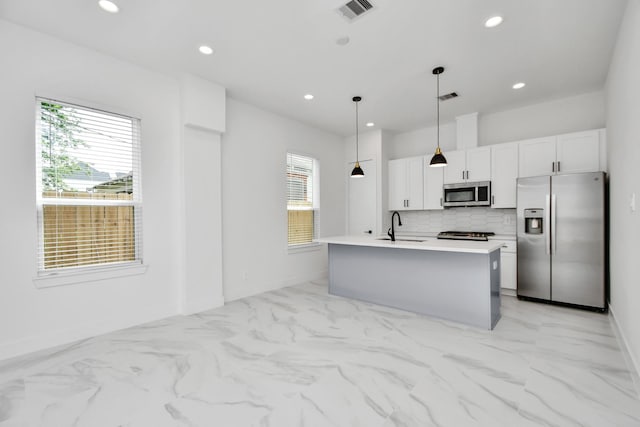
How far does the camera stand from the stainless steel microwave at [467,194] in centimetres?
474

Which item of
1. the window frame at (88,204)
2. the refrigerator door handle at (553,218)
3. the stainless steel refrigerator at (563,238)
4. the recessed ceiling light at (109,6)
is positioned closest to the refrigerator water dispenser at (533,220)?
the stainless steel refrigerator at (563,238)

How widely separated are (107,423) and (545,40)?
463 centimetres

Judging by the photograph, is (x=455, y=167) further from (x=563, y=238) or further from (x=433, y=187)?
(x=563, y=238)

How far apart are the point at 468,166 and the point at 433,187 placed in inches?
26.1

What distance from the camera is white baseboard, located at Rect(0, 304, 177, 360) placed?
2.64 m

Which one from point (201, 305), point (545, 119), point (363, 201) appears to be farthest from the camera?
point (363, 201)

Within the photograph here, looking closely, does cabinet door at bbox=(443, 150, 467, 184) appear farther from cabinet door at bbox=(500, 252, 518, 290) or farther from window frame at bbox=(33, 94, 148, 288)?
window frame at bbox=(33, 94, 148, 288)

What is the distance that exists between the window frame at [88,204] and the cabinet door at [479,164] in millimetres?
Answer: 4758

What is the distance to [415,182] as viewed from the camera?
558 cm

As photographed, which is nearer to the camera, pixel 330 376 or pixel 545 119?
pixel 330 376

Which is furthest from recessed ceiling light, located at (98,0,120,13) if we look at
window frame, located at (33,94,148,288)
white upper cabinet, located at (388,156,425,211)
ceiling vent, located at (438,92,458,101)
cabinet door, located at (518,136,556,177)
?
cabinet door, located at (518,136,556,177)

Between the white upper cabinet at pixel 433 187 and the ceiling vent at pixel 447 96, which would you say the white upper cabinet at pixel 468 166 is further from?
the ceiling vent at pixel 447 96

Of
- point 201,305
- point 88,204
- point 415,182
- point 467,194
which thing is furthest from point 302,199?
point 88,204

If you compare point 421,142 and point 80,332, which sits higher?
point 421,142
